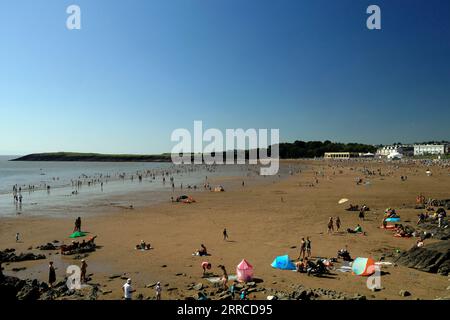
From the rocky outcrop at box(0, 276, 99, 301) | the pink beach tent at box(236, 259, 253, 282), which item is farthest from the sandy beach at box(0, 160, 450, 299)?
the pink beach tent at box(236, 259, 253, 282)

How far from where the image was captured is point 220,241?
860 inches

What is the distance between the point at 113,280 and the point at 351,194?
1400 inches

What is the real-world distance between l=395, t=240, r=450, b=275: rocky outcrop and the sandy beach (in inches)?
15.9

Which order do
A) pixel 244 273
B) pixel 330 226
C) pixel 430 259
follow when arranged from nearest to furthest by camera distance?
pixel 244 273, pixel 430 259, pixel 330 226

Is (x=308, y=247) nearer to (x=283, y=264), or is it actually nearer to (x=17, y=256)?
(x=283, y=264)

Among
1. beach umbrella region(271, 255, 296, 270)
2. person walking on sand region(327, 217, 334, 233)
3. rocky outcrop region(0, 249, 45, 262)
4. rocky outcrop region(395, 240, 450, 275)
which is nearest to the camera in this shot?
rocky outcrop region(395, 240, 450, 275)

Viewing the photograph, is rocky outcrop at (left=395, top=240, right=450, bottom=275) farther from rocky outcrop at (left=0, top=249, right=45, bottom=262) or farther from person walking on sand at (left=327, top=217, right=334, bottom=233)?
rocky outcrop at (left=0, top=249, right=45, bottom=262)

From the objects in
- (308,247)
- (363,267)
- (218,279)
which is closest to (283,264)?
(308,247)

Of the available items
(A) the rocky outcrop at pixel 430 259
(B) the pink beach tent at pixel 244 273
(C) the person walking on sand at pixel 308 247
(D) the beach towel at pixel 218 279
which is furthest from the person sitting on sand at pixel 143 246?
(A) the rocky outcrop at pixel 430 259

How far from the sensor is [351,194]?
4391cm

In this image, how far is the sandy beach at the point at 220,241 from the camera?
46.4 ft

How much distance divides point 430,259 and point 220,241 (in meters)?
11.4

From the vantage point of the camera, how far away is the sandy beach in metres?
14.1
